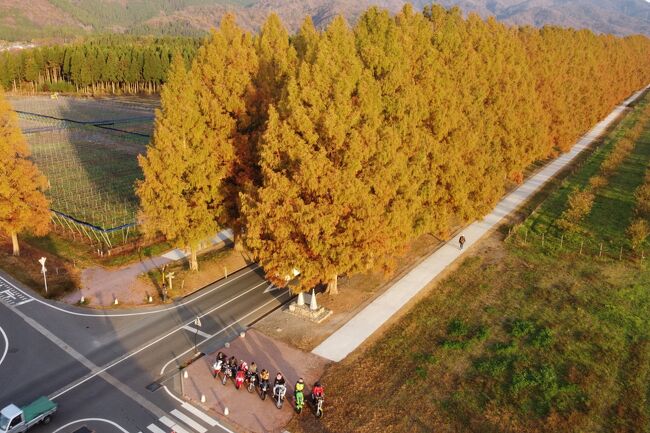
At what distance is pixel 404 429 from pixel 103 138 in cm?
6595

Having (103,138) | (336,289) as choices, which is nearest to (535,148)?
(336,289)

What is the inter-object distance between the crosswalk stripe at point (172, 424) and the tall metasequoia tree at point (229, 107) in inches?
485

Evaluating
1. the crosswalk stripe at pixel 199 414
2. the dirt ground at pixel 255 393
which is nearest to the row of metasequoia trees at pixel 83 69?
the dirt ground at pixel 255 393

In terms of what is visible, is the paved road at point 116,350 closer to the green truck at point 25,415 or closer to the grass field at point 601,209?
the green truck at point 25,415

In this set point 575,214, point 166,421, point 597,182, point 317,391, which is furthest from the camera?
point 597,182

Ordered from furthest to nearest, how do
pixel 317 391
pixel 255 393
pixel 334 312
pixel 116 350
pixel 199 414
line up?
pixel 334 312 < pixel 116 350 < pixel 255 393 < pixel 199 414 < pixel 317 391

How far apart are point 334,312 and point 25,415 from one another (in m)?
13.9

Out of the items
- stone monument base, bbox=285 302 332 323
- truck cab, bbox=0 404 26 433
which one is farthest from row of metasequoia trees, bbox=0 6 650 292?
truck cab, bbox=0 404 26 433

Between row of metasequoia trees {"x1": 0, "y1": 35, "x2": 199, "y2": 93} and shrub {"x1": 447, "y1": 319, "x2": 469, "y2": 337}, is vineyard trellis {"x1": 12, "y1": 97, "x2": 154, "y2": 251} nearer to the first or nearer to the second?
row of metasequoia trees {"x1": 0, "y1": 35, "x2": 199, "y2": 93}

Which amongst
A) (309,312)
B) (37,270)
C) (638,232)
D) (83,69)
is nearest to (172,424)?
(309,312)

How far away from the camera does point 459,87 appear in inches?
1266

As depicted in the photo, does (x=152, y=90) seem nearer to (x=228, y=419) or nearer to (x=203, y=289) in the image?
(x=203, y=289)

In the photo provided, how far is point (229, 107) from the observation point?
2862 centimetres

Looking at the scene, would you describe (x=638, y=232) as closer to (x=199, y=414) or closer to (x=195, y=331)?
(x=195, y=331)
